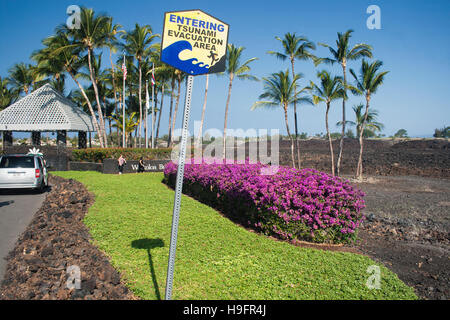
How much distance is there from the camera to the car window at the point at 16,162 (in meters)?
12.7

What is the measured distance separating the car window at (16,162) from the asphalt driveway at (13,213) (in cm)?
119

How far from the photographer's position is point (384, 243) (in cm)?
830

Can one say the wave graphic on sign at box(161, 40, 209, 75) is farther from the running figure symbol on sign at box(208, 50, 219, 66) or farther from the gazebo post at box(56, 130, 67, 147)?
the gazebo post at box(56, 130, 67, 147)

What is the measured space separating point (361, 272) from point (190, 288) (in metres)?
3.28

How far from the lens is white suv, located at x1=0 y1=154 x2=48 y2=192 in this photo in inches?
489

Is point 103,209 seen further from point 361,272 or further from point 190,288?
point 361,272

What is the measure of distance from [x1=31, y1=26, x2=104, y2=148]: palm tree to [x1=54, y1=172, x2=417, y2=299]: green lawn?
27.1 metres

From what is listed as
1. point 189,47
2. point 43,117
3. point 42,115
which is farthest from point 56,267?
point 42,115

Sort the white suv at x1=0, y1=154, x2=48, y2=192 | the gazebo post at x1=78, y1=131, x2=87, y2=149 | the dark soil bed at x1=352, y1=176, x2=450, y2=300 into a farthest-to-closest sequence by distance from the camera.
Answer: the gazebo post at x1=78, y1=131, x2=87, y2=149 < the white suv at x1=0, y1=154, x2=48, y2=192 < the dark soil bed at x1=352, y1=176, x2=450, y2=300

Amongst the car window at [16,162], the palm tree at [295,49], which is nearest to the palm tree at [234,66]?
the palm tree at [295,49]

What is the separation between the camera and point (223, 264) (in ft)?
19.2

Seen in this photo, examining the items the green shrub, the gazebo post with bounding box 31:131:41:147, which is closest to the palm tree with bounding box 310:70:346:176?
the green shrub

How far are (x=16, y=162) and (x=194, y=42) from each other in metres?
12.7

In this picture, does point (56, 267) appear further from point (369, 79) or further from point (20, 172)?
point (369, 79)
